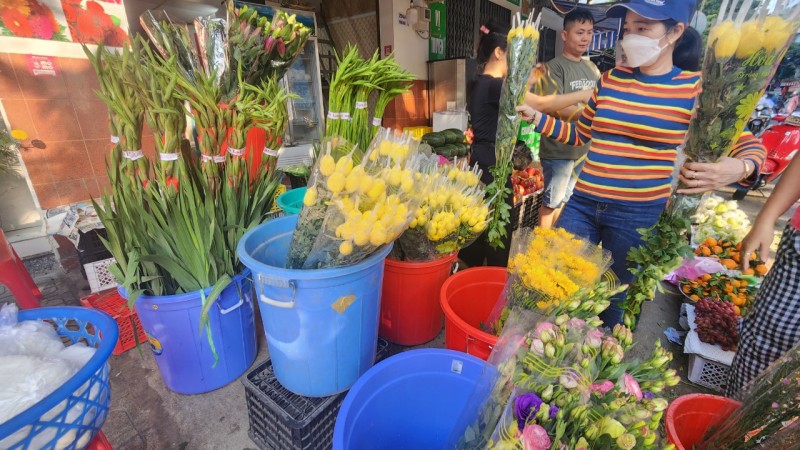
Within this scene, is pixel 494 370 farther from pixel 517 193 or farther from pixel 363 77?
pixel 517 193

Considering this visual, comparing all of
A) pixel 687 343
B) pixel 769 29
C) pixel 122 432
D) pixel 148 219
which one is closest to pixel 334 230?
pixel 148 219

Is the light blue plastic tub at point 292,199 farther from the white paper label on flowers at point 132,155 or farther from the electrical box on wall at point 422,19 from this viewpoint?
the electrical box on wall at point 422,19

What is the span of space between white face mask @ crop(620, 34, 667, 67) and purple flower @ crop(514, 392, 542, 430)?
1.60 m

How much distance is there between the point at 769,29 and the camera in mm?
1218

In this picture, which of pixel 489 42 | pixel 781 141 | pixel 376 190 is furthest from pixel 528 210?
pixel 781 141

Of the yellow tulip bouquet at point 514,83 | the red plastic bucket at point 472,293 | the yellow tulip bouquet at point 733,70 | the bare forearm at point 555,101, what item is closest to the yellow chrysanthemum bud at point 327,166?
the red plastic bucket at point 472,293

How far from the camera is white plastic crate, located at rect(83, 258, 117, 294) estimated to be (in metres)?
2.30

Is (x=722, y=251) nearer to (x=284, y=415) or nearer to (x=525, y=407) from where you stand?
(x=525, y=407)

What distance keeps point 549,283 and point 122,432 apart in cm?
194

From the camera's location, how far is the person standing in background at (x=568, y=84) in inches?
111

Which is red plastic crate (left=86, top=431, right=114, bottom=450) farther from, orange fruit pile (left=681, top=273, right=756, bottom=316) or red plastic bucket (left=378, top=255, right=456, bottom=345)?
orange fruit pile (left=681, top=273, right=756, bottom=316)

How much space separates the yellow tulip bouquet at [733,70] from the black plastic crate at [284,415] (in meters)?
1.76

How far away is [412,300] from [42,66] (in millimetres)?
3846

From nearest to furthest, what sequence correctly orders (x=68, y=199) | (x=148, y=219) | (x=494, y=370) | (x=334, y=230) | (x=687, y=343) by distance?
(x=494, y=370)
(x=334, y=230)
(x=148, y=219)
(x=687, y=343)
(x=68, y=199)
